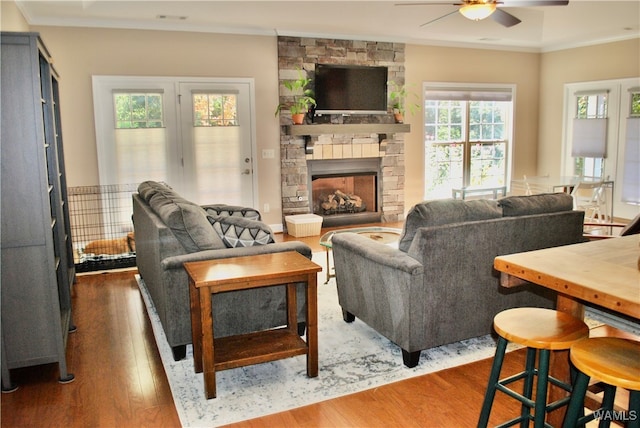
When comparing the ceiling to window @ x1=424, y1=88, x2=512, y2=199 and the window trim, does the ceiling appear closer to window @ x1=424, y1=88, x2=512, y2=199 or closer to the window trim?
the window trim

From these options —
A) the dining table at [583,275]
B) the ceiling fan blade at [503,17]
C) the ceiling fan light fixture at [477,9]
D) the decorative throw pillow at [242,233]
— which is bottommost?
the decorative throw pillow at [242,233]

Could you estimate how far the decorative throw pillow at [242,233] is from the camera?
334cm

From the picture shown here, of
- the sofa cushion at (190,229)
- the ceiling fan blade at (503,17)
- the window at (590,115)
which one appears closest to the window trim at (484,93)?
the window at (590,115)

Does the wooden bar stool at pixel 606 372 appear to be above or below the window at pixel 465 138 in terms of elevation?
below

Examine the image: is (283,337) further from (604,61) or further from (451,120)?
(604,61)

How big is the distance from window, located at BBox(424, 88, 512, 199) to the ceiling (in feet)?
2.95

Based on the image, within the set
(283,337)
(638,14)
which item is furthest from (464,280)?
(638,14)

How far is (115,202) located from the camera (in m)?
6.33

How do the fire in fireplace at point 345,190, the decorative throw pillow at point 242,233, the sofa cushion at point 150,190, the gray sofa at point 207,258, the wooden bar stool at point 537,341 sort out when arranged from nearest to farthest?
1. the wooden bar stool at point 537,341
2. the gray sofa at point 207,258
3. the decorative throw pillow at point 242,233
4. the sofa cushion at point 150,190
5. the fire in fireplace at point 345,190

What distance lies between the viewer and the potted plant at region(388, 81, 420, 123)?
7.49m

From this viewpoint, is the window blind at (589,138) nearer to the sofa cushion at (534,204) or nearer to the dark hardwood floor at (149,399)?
the sofa cushion at (534,204)

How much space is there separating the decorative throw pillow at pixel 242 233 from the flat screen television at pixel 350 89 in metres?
3.93

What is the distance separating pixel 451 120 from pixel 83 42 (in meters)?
5.14

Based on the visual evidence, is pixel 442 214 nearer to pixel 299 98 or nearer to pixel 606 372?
pixel 606 372
